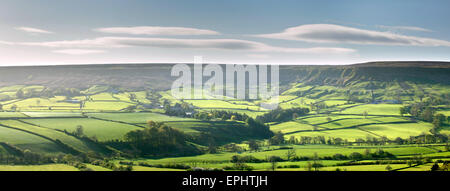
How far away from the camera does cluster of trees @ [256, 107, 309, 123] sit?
10872 centimetres

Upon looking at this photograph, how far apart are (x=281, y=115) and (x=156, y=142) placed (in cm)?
5892

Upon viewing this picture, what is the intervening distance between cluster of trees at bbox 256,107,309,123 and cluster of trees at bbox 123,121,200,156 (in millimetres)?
44166

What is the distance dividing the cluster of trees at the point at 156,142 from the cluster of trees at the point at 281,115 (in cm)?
4417

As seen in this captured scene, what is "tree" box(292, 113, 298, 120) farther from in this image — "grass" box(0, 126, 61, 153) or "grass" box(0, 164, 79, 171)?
"grass" box(0, 164, 79, 171)

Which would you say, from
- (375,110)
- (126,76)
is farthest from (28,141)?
(126,76)

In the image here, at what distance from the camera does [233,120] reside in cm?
9538

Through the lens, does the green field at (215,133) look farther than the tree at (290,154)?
No

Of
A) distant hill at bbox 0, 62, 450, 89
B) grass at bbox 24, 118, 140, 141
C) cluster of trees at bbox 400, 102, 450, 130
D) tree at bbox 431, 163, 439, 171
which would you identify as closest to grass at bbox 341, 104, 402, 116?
cluster of trees at bbox 400, 102, 450, 130

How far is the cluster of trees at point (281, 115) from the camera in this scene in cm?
10872

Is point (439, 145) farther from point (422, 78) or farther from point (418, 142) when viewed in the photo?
point (422, 78)

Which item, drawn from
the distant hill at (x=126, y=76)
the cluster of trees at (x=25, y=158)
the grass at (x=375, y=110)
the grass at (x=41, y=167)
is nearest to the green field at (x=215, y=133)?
the grass at (x=375, y=110)

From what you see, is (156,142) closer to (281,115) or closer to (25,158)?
(25,158)

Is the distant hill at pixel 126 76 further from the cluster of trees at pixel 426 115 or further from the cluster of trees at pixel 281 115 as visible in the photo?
the cluster of trees at pixel 281 115

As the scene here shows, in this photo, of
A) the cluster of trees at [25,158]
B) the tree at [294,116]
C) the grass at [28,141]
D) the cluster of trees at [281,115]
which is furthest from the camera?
the tree at [294,116]
